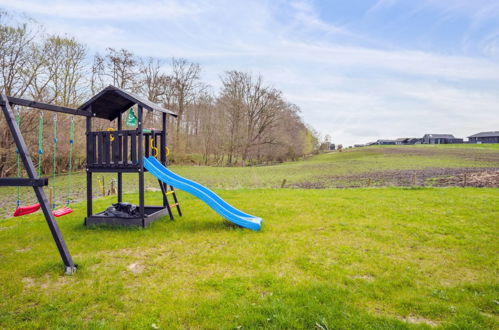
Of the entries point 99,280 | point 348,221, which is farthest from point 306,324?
point 348,221

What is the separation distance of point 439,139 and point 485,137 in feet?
42.3

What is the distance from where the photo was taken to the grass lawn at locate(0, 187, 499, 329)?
3486mm

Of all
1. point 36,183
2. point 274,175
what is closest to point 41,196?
point 36,183

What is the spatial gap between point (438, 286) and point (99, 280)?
499 cm

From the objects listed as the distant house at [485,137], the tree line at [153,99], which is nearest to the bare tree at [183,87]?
the tree line at [153,99]

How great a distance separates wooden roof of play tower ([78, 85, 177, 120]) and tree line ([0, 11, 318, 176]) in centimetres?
1294

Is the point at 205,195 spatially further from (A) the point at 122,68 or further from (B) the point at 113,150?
(A) the point at 122,68

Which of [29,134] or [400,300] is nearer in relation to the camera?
[400,300]

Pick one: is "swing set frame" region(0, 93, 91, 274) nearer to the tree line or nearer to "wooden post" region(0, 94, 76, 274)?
Result: "wooden post" region(0, 94, 76, 274)

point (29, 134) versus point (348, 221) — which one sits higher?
point (29, 134)

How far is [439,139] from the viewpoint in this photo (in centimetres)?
10306

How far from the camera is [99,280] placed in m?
4.48

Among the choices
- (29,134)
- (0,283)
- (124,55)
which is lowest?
(0,283)

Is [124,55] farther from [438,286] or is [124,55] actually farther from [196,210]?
[438,286]
